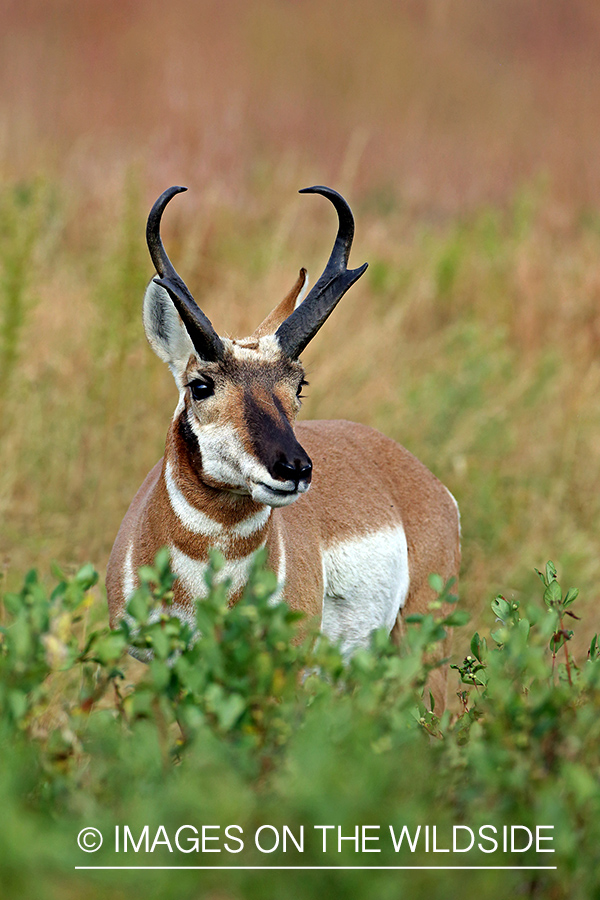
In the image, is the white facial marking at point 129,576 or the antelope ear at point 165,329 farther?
the antelope ear at point 165,329

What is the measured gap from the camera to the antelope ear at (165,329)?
3775 mm

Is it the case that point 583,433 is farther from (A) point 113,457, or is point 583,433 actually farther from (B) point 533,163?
(B) point 533,163

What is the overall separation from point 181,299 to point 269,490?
78cm

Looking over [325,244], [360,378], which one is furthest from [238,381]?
[325,244]

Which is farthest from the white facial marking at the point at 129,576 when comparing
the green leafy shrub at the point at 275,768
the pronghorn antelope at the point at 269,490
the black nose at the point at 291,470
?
the green leafy shrub at the point at 275,768

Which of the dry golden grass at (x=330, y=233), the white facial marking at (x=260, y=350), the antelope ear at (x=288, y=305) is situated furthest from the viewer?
the dry golden grass at (x=330, y=233)

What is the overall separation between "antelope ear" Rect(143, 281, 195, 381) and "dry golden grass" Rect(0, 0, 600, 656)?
1.90 metres

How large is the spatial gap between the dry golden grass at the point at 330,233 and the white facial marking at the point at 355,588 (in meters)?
1.88

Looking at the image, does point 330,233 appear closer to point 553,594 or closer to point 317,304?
point 317,304

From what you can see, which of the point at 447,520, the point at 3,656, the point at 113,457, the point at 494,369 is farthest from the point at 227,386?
the point at 494,369

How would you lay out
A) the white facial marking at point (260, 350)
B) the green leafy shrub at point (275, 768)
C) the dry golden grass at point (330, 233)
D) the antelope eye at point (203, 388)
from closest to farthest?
the green leafy shrub at point (275, 768), the antelope eye at point (203, 388), the white facial marking at point (260, 350), the dry golden grass at point (330, 233)

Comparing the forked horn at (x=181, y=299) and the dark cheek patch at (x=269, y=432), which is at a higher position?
the forked horn at (x=181, y=299)

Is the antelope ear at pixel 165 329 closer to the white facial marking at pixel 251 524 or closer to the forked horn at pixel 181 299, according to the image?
the forked horn at pixel 181 299

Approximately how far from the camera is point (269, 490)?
3.22 meters
